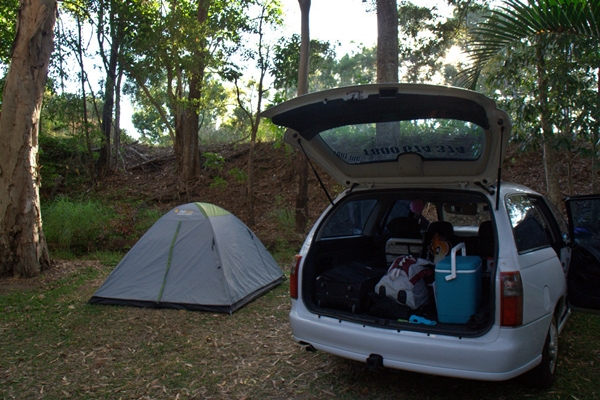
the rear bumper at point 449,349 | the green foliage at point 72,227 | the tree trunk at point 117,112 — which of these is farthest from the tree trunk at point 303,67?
the tree trunk at point 117,112

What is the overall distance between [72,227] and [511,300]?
9.80 meters

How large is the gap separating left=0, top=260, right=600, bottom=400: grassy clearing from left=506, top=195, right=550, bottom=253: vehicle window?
107cm

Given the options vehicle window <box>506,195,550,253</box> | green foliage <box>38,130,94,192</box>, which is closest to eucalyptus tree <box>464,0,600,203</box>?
vehicle window <box>506,195,550,253</box>

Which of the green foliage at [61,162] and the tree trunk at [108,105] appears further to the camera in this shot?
the tree trunk at [108,105]

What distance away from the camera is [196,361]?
14.5 ft

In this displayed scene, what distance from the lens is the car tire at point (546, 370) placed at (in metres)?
3.39

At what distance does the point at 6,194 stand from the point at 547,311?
7329 mm

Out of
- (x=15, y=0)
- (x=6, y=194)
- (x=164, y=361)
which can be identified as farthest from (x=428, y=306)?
(x=15, y=0)

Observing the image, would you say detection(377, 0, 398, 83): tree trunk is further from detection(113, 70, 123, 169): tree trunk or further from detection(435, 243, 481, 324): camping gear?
detection(113, 70, 123, 169): tree trunk

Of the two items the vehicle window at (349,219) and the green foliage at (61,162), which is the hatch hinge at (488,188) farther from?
the green foliage at (61,162)

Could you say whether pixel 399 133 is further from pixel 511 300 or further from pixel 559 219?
pixel 559 219

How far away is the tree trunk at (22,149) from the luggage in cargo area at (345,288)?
217 inches

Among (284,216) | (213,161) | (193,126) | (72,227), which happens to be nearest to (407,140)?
(284,216)

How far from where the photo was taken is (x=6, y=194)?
23.9ft
